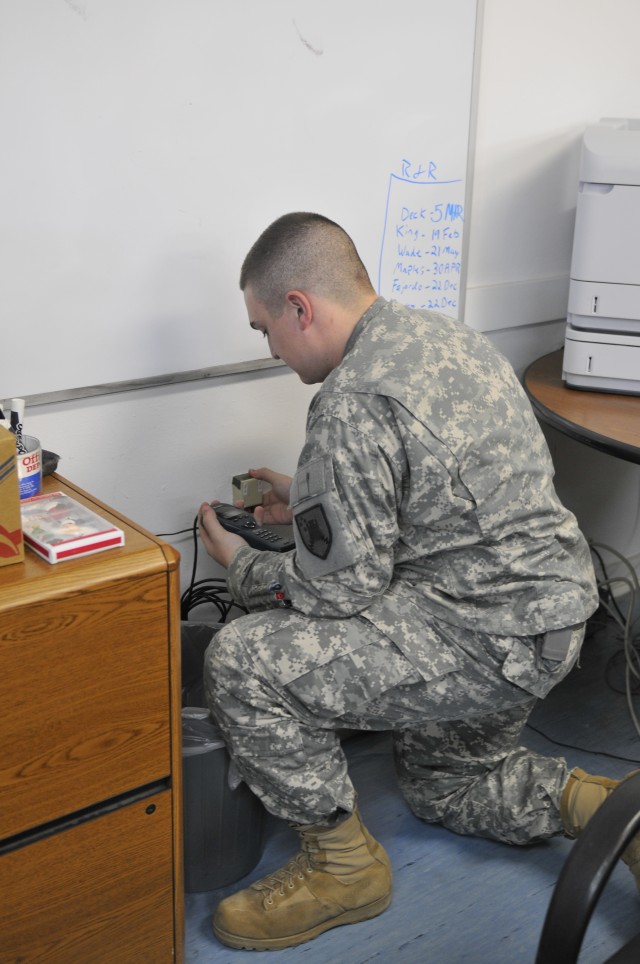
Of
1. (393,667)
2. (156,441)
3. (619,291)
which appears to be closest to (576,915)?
(393,667)

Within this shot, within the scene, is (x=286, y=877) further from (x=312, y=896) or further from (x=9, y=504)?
(x=9, y=504)

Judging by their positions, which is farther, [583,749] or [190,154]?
[583,749]

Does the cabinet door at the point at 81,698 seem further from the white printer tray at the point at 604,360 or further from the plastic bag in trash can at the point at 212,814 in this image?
the white printer tray at the point at 604,360

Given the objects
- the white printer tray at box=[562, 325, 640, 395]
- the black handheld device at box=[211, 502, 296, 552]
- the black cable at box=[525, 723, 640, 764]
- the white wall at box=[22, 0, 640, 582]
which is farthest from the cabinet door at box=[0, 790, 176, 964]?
the white printer tray at box=[562, 325, 640, 395]

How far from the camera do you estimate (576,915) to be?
104 centimetres

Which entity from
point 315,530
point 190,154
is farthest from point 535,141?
point 315,530

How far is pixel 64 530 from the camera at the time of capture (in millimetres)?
1307

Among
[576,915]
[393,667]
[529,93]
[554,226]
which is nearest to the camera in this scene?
[576,915]

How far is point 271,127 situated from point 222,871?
1.36 meters

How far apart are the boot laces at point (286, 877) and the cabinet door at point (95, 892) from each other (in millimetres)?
229

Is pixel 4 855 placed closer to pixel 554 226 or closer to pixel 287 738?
pixel 287 738

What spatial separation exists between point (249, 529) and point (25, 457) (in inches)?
21.3

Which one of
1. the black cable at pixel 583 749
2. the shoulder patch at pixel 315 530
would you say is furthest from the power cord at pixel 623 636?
the shoulder patch at pixel 315 530

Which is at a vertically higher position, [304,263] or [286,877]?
[304,263]
